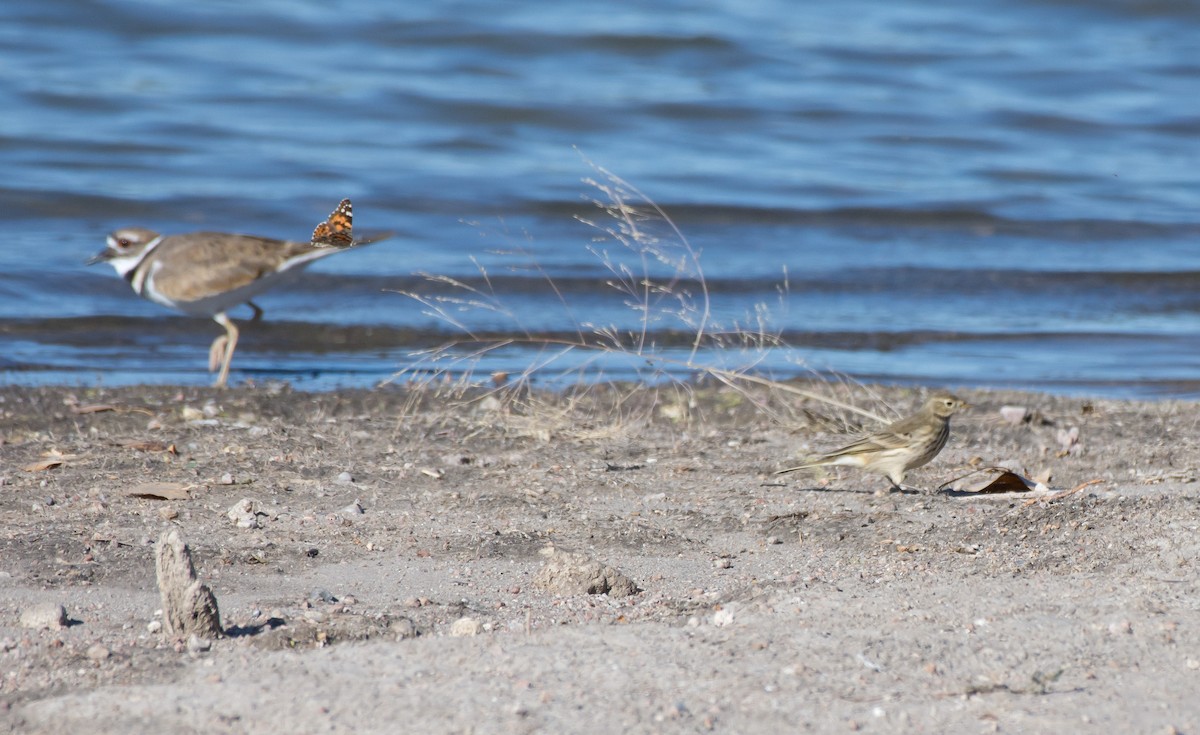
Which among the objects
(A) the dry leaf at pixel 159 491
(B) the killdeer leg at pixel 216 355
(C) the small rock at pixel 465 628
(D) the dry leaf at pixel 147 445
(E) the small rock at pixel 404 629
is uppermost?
(C) the small rock at pixel 465 628

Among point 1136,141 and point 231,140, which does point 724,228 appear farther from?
point 1136,141

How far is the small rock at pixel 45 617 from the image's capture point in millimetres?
3980

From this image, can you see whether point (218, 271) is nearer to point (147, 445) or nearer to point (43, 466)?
point (147, 445)

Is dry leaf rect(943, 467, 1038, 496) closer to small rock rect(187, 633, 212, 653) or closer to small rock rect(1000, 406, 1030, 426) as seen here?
small rock rect(1000, 406, 1030, 426)

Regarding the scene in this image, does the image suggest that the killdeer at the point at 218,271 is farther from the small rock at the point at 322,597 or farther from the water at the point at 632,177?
the small rock at the point at 322,597

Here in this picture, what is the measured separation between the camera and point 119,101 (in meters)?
19.2

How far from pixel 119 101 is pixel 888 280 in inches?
438

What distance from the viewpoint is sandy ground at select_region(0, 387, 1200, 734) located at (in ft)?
11.1

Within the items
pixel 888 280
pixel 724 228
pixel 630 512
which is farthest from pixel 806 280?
pixel 630 512

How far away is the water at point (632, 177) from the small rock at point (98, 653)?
3107 millimetres

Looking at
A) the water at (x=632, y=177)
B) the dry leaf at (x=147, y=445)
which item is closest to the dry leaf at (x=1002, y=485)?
the water at (x=632, y=177)

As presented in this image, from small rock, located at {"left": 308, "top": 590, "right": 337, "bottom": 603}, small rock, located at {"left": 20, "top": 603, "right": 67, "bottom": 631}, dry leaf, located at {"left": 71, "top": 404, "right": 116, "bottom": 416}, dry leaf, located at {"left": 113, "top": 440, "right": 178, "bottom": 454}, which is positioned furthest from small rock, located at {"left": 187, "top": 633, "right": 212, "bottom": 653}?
dry leaf, located at {"left": 71, "top": 404, "right": 116, "bottom": 416}

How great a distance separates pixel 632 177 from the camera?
16875 millimetres

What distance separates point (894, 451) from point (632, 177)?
37.1ft
